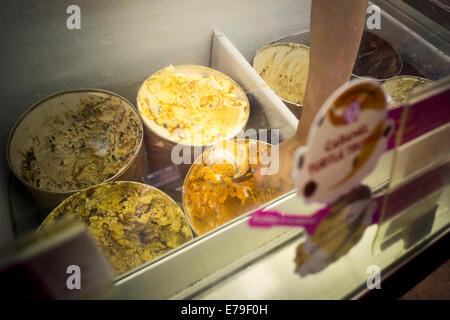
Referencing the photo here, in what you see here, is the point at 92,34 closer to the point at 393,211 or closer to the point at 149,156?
the point at 149,156

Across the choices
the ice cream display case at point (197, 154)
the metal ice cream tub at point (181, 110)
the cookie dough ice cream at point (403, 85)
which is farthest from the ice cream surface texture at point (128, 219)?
the cookie dough ice cream at point (403, 85)

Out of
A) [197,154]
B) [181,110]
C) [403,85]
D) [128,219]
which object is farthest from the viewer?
[403,85]

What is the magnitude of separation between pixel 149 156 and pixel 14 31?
557 millimetres

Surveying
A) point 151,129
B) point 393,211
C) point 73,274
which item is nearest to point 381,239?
point 393,211

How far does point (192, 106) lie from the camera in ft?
3.86

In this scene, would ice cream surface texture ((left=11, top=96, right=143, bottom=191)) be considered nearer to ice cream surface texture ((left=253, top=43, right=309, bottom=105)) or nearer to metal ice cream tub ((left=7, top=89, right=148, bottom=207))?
metal ice cream tub ((left=7, top=89, right=148, bottom=207))

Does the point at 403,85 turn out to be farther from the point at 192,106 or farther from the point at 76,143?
the point at 76,143

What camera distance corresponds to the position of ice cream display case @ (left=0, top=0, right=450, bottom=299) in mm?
532

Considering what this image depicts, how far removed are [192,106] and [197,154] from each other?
23cm

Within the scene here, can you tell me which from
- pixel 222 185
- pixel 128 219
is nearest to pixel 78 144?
pixel 128 219

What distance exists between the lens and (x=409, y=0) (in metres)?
1.31

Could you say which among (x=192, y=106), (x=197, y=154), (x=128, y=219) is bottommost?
(x=128, y=219)

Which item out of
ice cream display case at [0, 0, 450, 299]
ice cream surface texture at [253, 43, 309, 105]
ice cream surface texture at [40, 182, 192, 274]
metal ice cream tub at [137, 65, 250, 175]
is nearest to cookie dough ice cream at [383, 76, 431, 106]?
ice cream display case at [0, 0, 450, 299]

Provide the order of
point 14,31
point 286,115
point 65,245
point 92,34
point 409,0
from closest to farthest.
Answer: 1. point 65,245
2. point 14,31
3. point 92,34
4. point 286,115
5. point 409,0
